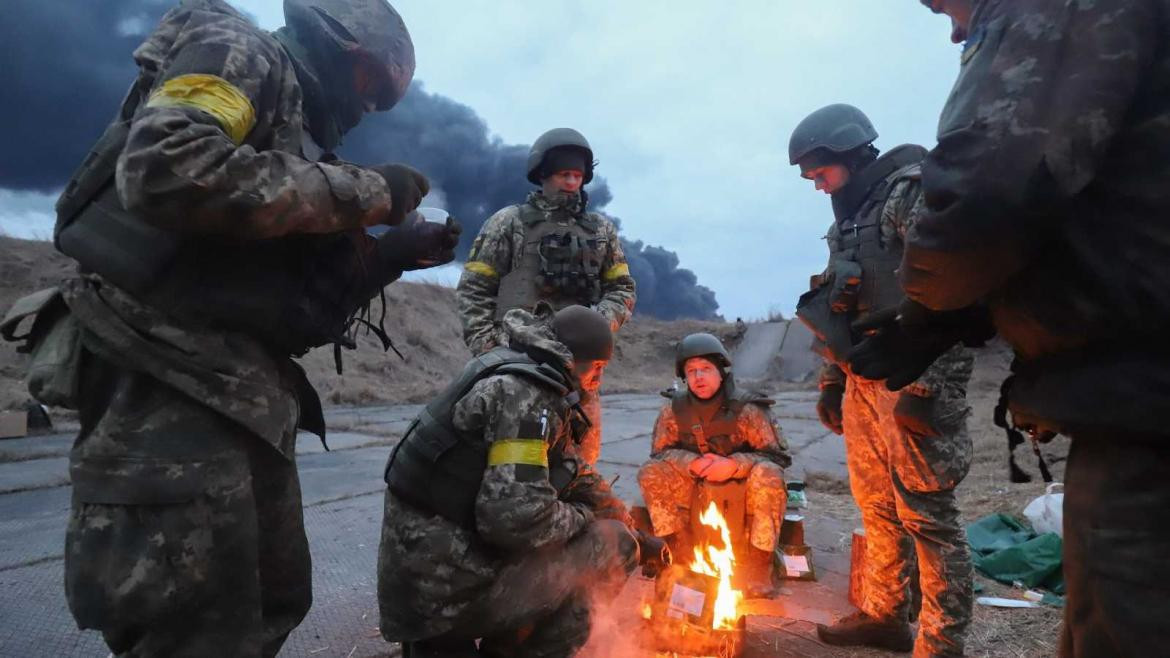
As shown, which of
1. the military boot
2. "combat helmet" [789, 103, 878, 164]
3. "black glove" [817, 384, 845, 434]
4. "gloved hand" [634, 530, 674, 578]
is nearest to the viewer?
"gloved hand" [634, 530, 674, 578]

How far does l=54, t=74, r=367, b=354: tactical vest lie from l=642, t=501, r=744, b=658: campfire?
1973 millimetres

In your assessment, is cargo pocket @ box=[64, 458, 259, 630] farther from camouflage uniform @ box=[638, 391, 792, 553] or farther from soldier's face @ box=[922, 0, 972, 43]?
camouflage uniform @ box=[638, 391, 792, 553]

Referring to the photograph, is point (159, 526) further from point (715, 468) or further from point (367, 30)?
point (715, 468)

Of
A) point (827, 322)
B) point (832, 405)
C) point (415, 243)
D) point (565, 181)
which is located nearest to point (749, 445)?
point (832, 405)

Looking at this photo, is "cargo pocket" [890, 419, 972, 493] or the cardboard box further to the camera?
the cardboard box

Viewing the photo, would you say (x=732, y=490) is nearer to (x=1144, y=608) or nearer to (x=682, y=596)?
(x=682, y=596)

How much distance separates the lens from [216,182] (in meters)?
1.52

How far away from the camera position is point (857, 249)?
316cm

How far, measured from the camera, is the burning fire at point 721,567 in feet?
9.55

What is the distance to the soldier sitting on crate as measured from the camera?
3.95 m

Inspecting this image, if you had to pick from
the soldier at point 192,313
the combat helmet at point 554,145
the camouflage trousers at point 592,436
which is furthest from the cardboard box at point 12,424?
the soldier at point 192,313

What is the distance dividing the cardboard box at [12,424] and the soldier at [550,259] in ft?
19.7

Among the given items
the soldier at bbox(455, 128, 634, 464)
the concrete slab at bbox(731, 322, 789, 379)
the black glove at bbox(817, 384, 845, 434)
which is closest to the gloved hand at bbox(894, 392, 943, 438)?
the black glove at bbox(817, 384, 845, 434)

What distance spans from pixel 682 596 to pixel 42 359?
246 centimetres
